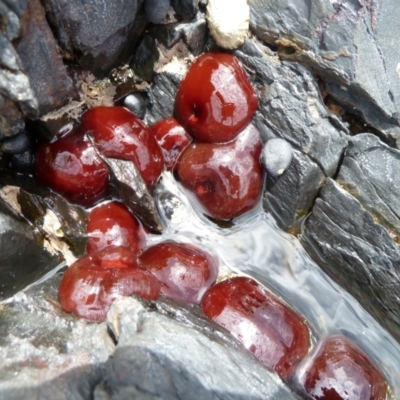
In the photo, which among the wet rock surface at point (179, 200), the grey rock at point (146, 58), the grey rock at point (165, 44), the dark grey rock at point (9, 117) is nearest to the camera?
the wet rock surface at point (179, 200)

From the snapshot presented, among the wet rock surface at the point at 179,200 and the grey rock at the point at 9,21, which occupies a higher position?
the grey rock at the point at 9,21

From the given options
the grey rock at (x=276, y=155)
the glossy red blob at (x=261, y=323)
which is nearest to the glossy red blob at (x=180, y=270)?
the glossy red blob at (x=261, y=323)

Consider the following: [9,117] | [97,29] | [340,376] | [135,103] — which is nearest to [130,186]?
[135,103]

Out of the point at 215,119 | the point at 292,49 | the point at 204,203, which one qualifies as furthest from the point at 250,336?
the point at 292,49

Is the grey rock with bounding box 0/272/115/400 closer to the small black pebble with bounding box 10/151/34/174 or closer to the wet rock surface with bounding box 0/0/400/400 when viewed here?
the wet rock surface with bounding box 0/0/400/400

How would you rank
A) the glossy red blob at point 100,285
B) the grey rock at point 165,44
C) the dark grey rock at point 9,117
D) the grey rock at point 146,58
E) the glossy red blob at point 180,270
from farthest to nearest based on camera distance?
the grey rock at point 146,58
the grey rock at point 165,44
the glossy red blob at point 180,270
the glossy red blob at point 100,285
the dark grey rock at point 9,117

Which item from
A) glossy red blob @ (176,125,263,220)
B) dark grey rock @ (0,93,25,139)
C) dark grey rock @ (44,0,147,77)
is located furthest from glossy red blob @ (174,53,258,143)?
dark grey rock @ (0,93,25,139)

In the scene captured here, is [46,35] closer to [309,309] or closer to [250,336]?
[250,336]

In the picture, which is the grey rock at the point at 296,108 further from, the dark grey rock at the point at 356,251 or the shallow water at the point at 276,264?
the shallow water at the point at 276,264
